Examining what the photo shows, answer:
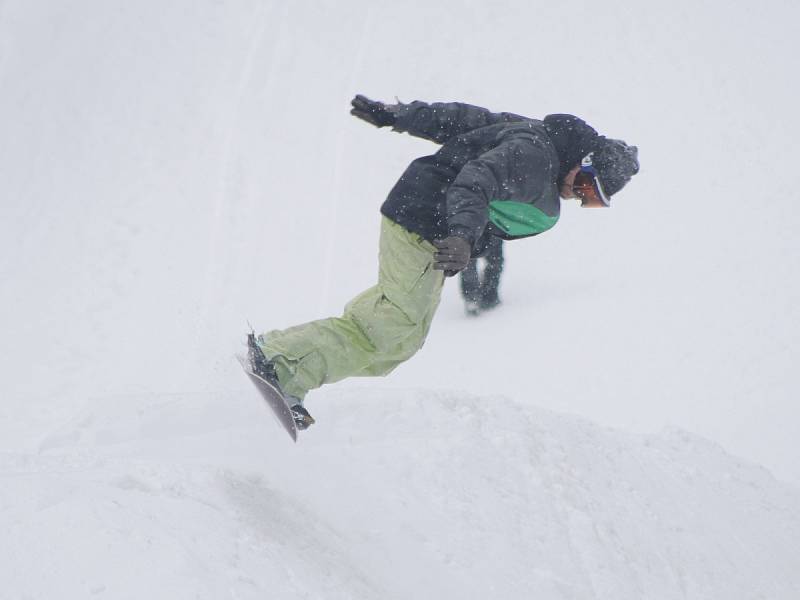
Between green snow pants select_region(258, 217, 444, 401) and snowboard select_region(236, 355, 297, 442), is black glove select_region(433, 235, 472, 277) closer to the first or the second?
green snow pants select_region(258, 217, 444, 401)

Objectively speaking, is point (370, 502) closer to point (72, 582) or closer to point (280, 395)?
point (280, 395)

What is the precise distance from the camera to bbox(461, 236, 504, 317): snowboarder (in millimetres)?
6797

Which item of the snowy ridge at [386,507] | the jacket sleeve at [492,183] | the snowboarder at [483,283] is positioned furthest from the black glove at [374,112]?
the snowboarder at [483,283]

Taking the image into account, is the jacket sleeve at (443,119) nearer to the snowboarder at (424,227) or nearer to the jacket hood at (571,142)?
the snowboarder at (424,227)

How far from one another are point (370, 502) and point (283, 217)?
4942 mm

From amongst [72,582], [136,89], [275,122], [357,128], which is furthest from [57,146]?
[72,582]

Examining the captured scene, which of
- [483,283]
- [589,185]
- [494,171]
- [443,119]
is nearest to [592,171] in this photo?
[589,185]

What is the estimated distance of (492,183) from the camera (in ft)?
9.66

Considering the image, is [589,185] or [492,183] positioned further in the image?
[589,185]

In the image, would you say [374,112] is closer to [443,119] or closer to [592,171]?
[443,119]

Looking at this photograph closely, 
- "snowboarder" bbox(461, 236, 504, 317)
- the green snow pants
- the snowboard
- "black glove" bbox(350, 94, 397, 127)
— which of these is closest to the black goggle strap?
the green snow pants

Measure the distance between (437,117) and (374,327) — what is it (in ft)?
3.07

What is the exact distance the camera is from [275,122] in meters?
8.70

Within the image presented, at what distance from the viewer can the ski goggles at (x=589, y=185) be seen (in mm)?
3227
